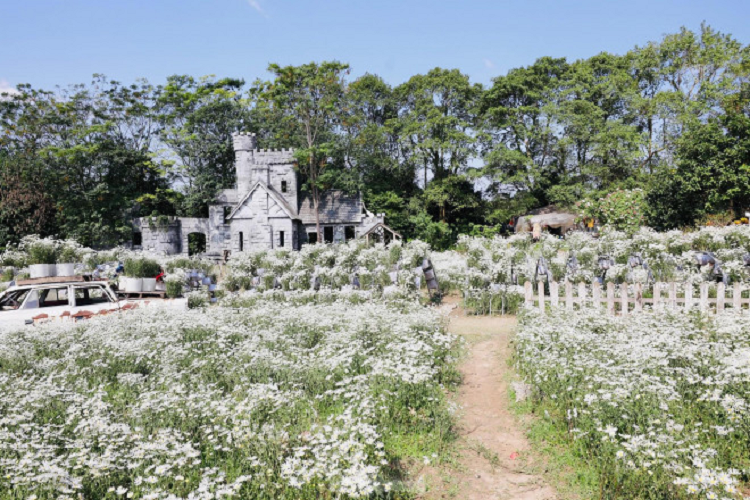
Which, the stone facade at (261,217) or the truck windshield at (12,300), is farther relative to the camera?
the stone facade at (261,217)

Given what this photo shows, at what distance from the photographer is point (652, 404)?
18.6 feet

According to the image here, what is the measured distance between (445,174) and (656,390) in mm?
33806

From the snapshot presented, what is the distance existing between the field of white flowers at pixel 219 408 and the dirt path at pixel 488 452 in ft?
1.40

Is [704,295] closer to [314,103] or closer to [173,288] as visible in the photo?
[173,288]

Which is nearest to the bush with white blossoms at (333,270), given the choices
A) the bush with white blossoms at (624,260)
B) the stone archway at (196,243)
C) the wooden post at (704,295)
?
the bush with white blossoms at (624,260)

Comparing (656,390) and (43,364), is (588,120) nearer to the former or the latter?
(656,390)

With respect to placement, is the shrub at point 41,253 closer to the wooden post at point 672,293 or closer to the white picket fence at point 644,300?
the white picket fence at point 644,300

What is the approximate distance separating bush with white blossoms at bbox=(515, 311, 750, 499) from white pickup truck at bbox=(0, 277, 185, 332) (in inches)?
454

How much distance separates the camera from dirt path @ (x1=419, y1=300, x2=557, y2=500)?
218 inches

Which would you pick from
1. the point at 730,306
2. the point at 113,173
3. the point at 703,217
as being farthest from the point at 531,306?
the point at 113,173

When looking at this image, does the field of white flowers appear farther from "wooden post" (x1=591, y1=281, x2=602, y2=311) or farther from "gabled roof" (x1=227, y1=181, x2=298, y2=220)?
"gabled roof" (x1=227, y1=181, x2=298, y2=220)

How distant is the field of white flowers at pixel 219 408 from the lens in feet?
15.7

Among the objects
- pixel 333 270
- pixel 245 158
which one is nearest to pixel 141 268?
pixel 333 270

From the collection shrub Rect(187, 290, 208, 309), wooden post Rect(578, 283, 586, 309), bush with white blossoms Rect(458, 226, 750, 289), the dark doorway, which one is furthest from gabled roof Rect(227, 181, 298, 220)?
wooden post Rect(578, 283, 586, 309)
